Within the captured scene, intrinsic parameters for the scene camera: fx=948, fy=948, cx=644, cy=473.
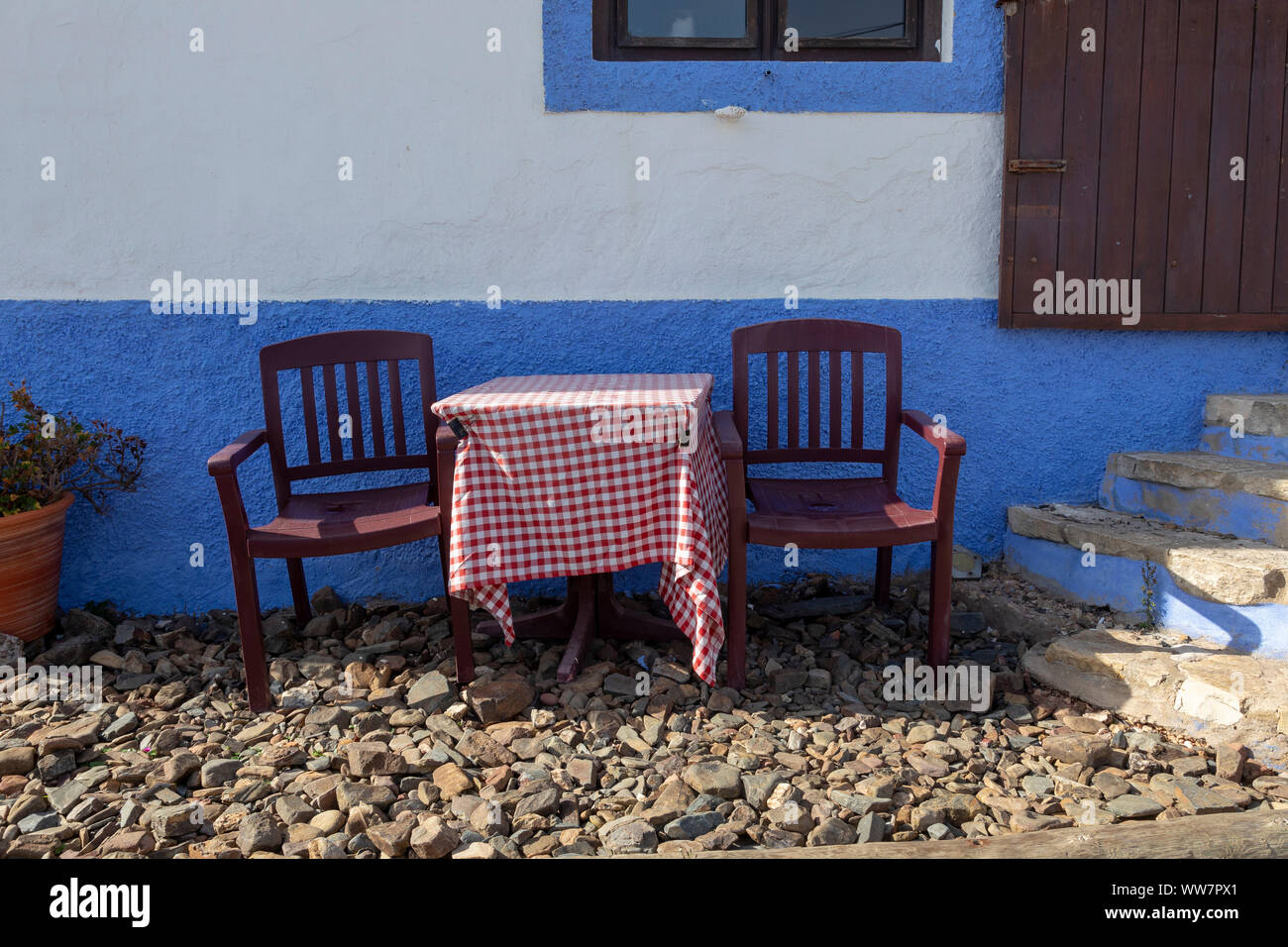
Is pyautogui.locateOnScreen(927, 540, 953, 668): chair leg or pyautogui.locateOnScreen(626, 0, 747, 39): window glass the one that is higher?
pyautogui.locateOnScreen(626, 0, 747, 39): window glass

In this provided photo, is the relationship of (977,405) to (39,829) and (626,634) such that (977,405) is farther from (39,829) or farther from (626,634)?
(39,829)

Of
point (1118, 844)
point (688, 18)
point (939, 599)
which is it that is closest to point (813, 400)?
point (939, 599)

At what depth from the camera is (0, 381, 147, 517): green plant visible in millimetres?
3367

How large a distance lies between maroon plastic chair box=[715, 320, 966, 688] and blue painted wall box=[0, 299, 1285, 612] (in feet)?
1.16

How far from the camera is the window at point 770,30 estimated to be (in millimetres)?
3791

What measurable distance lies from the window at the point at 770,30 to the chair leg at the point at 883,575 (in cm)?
199

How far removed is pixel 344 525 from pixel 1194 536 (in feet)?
9.68

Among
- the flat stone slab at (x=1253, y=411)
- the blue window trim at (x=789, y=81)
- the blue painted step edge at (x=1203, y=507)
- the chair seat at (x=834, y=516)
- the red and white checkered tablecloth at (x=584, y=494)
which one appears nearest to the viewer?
the red and white checkered tablecloth at (x=584, y=494)

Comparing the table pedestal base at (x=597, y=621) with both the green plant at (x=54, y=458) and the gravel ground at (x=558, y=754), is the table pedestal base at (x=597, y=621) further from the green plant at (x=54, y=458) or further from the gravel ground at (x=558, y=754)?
the green plant at (x=54, y=458)

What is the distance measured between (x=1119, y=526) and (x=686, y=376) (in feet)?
5.73

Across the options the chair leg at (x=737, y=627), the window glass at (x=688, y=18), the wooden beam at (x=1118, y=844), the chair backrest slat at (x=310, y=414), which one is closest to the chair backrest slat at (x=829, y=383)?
the chair leg at (x=737, y=627)

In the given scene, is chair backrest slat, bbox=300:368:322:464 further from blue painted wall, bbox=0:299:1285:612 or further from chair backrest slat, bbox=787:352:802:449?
chair backrest slat, bbox=787:352:802:449

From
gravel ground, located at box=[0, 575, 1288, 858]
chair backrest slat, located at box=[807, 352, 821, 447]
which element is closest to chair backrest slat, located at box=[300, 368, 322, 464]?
gravel ground, located at box=[0, 575, 1288, 858]

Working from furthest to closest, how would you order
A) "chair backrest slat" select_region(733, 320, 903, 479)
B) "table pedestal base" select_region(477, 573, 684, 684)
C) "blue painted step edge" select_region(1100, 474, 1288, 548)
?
"chair backrest slat" select_region(733, 320, 903, 479)
"table pedestal base" select_region(477, 573, 684, 684)
"blue painted step edge" select_region(1100, 474, 1288, 548)
